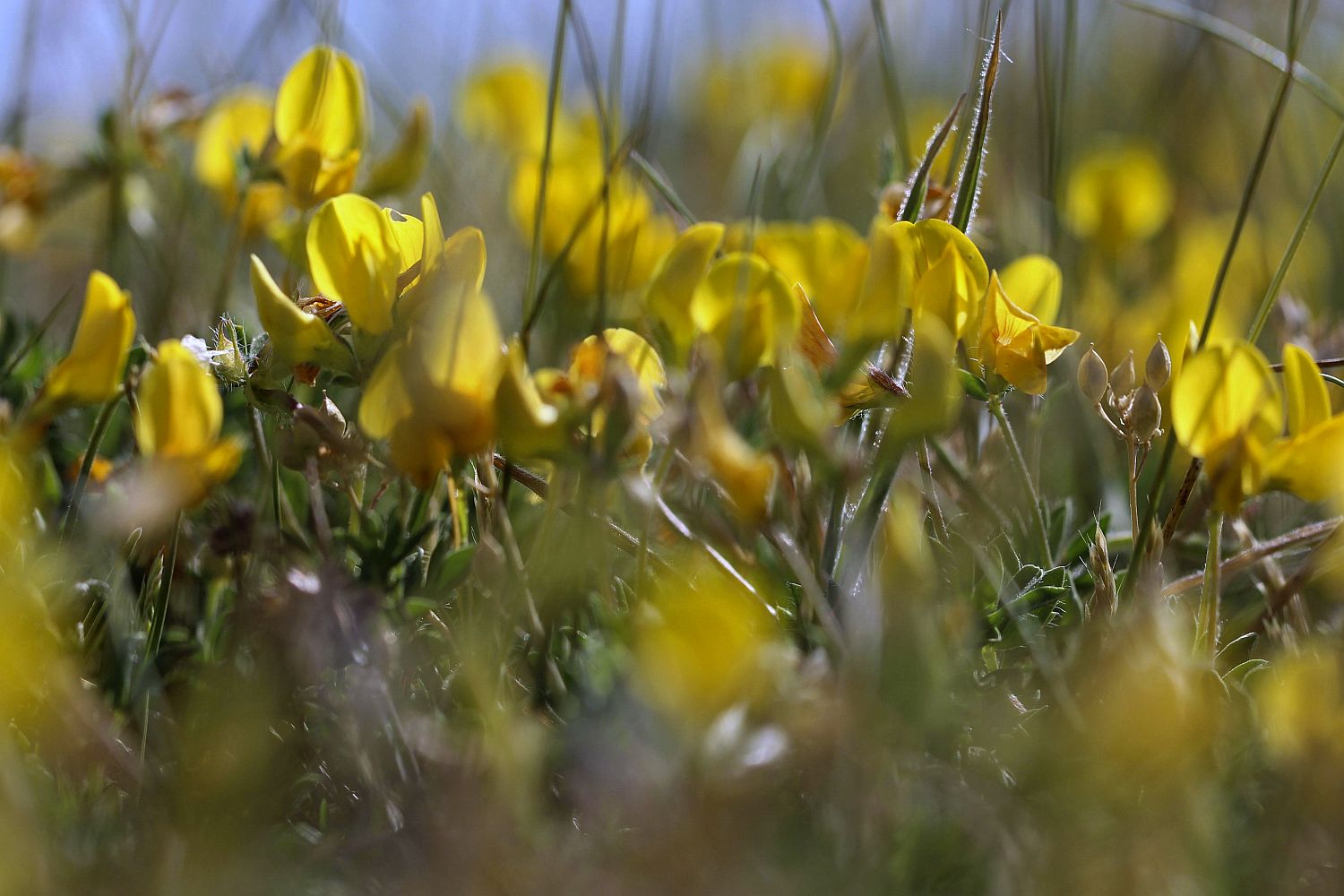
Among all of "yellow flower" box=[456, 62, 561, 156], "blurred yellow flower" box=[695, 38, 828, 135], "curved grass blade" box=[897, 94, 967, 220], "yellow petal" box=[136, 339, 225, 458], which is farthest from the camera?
"blurred yellow flower" box=[695, 38, 828, 135]

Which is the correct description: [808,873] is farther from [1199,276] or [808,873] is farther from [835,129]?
[835,129]

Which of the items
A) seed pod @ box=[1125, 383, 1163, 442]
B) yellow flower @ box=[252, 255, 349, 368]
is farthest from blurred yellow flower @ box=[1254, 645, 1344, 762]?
yellow flower @ box=[252, 255, 349, 368]

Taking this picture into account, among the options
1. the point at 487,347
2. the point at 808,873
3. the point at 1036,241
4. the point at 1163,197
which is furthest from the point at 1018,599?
the point at 1163,197

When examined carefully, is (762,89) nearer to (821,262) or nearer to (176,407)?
(821,262)

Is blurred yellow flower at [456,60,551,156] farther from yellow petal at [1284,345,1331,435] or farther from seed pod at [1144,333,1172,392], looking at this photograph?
yellow petal at [1284,345,1331,435]

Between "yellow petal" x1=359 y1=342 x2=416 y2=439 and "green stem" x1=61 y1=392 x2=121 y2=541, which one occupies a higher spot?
"yellow petal" x1=359 y1=342 x2=416 y2=439

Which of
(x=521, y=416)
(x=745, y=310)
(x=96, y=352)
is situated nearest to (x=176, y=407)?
(x=96, y=352)

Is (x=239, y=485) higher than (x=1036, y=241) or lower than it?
lower
